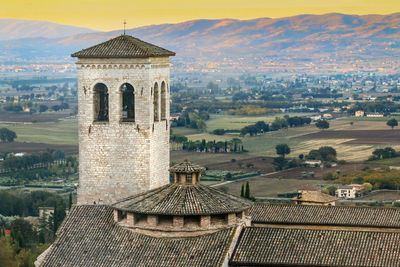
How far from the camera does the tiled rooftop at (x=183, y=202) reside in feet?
110

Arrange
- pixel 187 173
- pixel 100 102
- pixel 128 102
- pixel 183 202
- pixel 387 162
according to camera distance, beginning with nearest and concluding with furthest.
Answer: pixel 183 202 < pixel 187 173 < pixel 128 102 < pixel 100 102 < pixel 387 162

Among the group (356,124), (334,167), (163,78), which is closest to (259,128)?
(356,124)

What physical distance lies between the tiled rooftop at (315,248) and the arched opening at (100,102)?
9631mm

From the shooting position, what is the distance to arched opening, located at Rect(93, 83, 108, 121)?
4059cm

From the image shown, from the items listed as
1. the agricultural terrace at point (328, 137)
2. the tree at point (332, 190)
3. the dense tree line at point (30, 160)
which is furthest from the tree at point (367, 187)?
the dense tree line at point (30, 160)

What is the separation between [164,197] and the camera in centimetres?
3466

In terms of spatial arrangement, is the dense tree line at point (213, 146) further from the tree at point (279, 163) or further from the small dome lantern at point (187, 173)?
the small dome lantern at point (187, 173)

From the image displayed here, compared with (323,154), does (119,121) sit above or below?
above

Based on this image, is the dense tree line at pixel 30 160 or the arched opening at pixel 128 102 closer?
the arched opening at pixel 128 102

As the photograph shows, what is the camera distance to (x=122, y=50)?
40188 mm

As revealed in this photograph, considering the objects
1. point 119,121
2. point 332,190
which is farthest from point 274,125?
point 119,121

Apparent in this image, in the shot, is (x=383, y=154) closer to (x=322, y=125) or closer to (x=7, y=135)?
(x=322, y=125)

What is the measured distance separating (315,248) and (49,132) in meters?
141

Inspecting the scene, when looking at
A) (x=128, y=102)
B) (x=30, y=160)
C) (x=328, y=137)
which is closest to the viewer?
(x=128, y=102)
